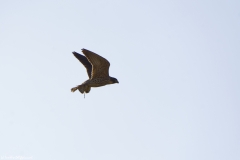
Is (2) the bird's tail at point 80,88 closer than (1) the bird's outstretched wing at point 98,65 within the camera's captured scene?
No

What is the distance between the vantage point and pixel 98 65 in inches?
890

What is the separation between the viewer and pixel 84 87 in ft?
74.9

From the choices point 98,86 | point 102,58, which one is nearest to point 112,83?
point 98,86

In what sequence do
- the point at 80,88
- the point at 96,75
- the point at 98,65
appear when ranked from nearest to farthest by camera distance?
the point at 98,65
the point at 80,88
the point at 96,75

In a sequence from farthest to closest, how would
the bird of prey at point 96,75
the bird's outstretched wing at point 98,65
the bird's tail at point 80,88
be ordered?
the bird's tail at point 80,88 < the bird of prey at point 96,75 < the bird's outstretched wing at point 98,65

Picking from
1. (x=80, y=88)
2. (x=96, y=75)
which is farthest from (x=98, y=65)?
(x=80, y=88)

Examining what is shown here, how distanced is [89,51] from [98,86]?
9.62 ft

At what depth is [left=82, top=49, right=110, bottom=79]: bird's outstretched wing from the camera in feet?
71.0

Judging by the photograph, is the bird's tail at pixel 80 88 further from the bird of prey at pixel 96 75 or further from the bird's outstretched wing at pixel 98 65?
the bird's outstretched wing at pixel 98 65

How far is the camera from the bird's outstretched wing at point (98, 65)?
21641mm

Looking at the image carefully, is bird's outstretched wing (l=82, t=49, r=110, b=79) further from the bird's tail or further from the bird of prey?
the bird's tail

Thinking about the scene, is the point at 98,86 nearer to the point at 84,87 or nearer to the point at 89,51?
the point at 84,87

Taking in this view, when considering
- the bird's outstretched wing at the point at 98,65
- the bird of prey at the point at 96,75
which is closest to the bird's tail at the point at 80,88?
the bird of prey at the point at 96,75

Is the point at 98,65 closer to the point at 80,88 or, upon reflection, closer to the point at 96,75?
the point at 96,75
